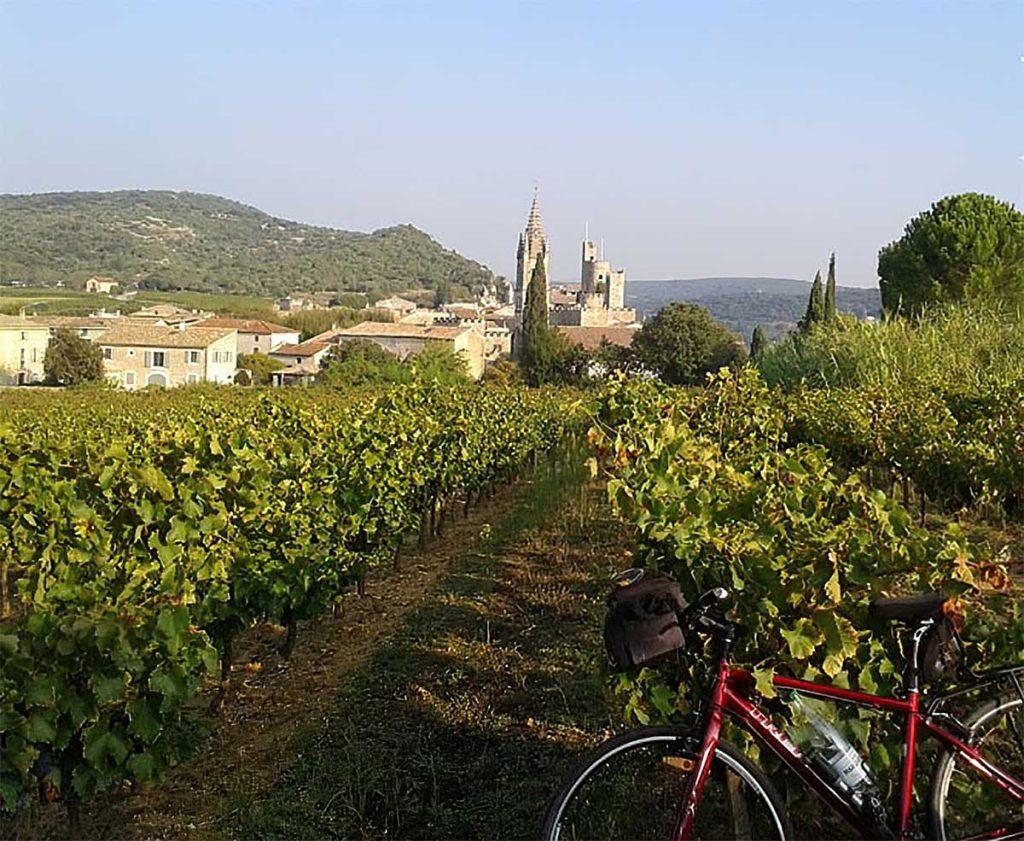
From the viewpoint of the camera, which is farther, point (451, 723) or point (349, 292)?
point (349, 292)

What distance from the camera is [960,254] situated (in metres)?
31.5

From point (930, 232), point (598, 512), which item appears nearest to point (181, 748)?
point (598, 512)

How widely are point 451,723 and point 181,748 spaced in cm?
120

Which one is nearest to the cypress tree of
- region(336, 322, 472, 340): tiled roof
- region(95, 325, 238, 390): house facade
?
region(336, 322, 472, 340): tiled roof

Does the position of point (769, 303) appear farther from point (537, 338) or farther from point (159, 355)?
point (159, 355)

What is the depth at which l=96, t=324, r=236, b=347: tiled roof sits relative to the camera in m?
60.9

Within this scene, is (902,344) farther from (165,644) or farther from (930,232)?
(930,232)

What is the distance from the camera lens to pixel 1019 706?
2.47m

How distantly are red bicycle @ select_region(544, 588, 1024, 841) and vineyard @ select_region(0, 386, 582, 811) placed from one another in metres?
1.72

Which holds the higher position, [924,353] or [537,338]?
[924,353]

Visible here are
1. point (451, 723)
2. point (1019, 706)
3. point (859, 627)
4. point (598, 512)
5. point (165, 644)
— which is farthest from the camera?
point (598, 512)

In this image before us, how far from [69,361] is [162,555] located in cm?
4957

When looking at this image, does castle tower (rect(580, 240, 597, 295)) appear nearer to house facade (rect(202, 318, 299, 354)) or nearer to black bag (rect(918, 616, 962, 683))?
house facade (rect(202, 318, 299, 354))

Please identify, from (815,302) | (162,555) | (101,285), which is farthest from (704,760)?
(101,285)
